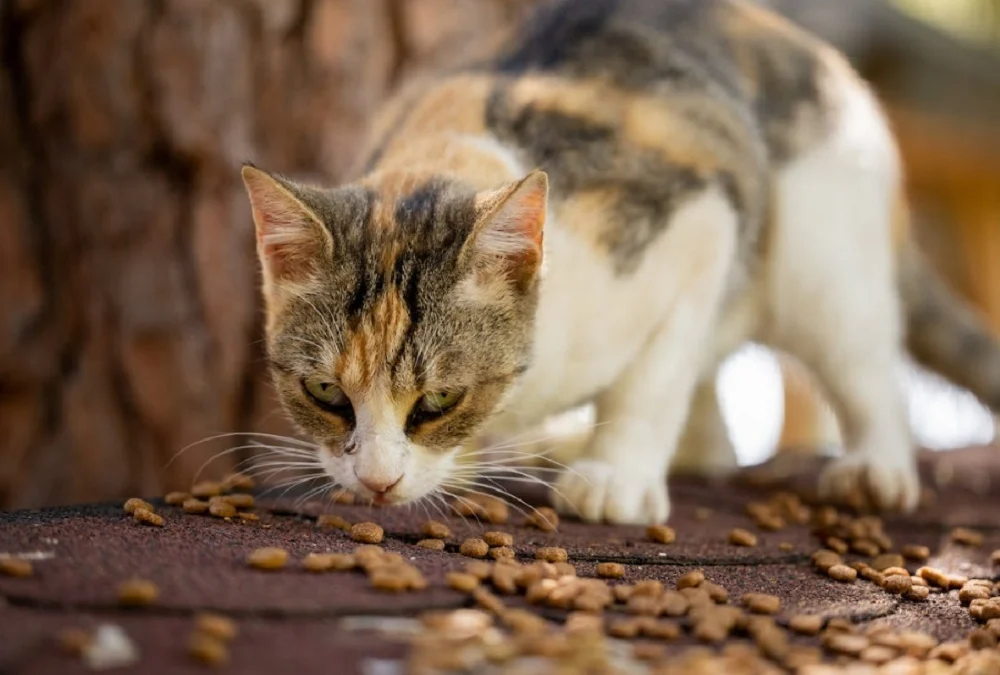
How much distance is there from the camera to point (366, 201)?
6.35ft

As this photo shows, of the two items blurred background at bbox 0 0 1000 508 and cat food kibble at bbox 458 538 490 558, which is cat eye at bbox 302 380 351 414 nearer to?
cat food kibble at bbox 458 538 490 558

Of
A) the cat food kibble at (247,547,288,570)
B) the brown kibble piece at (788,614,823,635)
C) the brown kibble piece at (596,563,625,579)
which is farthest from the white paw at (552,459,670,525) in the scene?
the cat food kibble at (247,547,288,570)

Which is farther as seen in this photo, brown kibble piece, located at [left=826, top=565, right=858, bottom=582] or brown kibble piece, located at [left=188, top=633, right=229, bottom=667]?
brown kibble piece, located at [left=826, top=565, right=858, bottom=582]

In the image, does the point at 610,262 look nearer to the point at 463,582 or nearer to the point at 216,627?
the point at 463,582

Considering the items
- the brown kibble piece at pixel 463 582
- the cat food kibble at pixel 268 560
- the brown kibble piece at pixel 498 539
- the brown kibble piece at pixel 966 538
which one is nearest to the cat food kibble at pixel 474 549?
the brown kibble piece at pixel 498 539

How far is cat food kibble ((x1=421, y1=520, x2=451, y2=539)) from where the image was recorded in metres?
1.82

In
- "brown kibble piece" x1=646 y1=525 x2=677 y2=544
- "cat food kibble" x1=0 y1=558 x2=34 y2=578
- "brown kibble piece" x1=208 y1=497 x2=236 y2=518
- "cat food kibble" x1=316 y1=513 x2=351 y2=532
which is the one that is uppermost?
"brown kibble piece" x1=646 y1=525 x2=677 y2=544

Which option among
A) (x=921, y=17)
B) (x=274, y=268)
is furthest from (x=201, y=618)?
(x=921, y=17)

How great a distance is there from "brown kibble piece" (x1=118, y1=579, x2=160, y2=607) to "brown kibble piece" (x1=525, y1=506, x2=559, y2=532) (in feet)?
2.99

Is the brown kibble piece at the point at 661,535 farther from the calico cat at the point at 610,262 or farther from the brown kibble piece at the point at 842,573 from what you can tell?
the brown kibble piece at the point at 842,573

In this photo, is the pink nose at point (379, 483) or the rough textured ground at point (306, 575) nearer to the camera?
the rough textured ground at point (306, 575)

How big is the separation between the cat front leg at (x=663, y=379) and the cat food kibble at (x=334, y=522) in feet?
1.73

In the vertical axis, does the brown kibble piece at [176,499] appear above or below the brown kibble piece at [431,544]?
below

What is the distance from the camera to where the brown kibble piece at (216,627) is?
113cm
